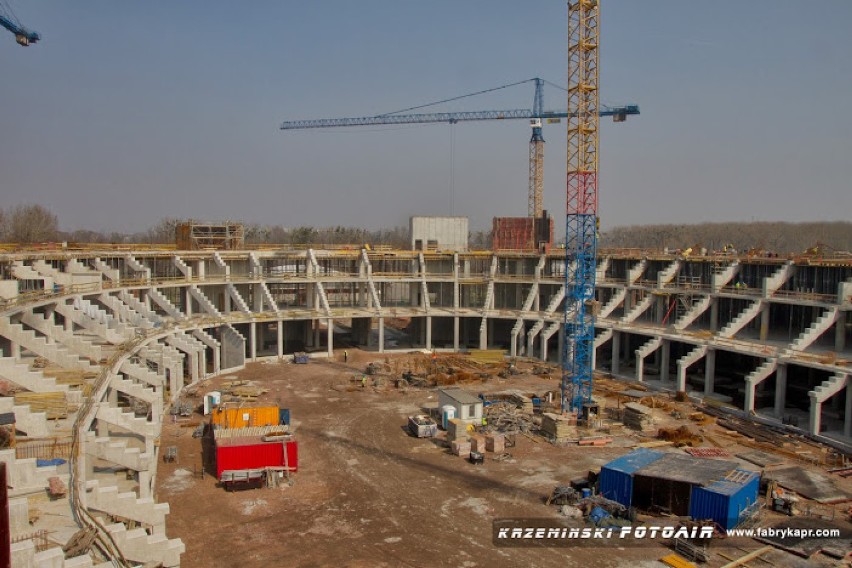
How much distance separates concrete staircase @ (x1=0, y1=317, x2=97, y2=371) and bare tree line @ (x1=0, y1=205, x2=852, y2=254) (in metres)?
54.1

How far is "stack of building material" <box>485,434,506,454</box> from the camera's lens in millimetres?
26312

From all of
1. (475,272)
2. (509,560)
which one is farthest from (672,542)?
(475,272)

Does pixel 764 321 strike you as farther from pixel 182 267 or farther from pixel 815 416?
pixel 182 267

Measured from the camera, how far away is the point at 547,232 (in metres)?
58.0

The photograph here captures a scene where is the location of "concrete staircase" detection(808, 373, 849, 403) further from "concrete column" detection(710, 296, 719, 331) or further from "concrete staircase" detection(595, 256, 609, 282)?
"concrete staircase" detection(595, 256, 609, 282)

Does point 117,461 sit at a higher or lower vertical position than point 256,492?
higher

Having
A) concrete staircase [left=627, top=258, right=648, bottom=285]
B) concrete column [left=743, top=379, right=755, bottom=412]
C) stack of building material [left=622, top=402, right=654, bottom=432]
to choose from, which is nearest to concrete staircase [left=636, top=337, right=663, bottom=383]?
concrete staircase [left=627, top=258, right=648, bottom=285]

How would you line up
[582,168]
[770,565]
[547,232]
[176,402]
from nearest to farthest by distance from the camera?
[770,565] → [176,402] → [582,168] → [547,232]

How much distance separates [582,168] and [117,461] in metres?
26.1

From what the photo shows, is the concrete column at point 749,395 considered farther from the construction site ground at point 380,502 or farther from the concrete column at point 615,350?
the concrete column at point 615,350

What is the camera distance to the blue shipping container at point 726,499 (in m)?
18.7

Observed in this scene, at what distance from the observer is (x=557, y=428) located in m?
28.0

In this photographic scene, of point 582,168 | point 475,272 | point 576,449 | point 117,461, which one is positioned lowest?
point 576,449

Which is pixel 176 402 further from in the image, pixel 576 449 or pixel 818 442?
pixel 818 442
